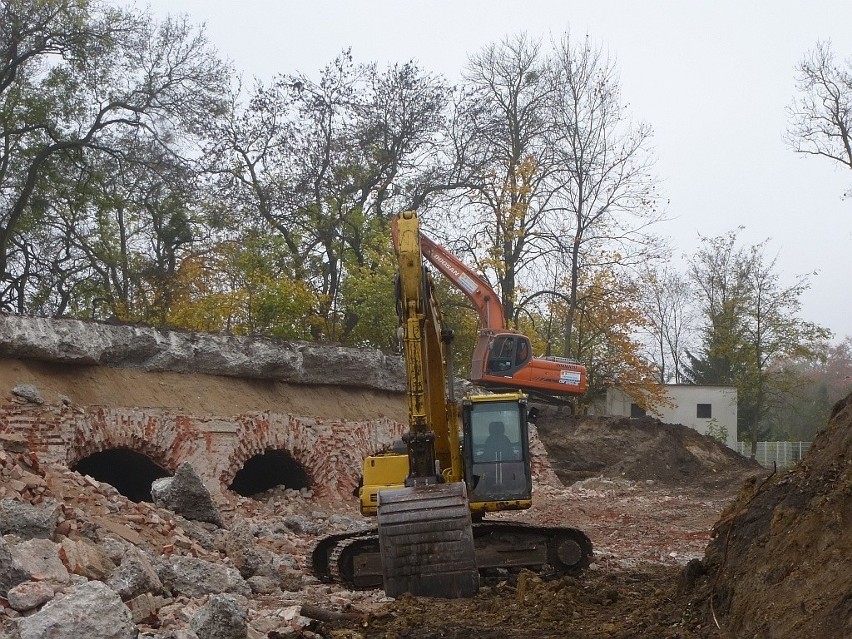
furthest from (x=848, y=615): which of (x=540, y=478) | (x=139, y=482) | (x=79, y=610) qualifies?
(x=540, y=478)

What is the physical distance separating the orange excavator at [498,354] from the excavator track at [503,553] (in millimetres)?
10538

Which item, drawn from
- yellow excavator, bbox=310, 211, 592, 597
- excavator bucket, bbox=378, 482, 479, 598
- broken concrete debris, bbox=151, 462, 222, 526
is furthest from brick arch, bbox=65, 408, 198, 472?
excavator bucket, bbox=378, 482, 479, 598

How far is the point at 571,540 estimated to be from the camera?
10.2 m

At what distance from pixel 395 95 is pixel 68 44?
10012mm

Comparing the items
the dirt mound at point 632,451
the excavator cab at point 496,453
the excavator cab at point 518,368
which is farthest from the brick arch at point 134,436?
the dirt mound at point 632,451

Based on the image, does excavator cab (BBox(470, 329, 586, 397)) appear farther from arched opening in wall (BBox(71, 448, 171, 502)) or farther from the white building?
the white building

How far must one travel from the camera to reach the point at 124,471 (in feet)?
54.8

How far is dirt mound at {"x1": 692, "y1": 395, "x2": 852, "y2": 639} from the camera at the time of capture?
16.8 ft

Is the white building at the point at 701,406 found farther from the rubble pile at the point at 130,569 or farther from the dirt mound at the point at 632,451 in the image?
the rubble pile at the point at 130,569

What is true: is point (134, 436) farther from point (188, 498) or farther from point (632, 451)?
point (632, 451)

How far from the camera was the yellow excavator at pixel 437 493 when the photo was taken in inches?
328

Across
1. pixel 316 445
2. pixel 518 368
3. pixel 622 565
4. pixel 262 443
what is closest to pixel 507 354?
pixel 518 368

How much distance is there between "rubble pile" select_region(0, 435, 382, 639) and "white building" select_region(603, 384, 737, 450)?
29628 mm

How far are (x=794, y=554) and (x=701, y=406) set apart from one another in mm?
36001
